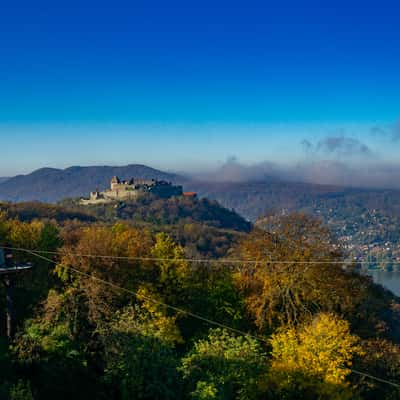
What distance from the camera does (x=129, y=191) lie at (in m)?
155

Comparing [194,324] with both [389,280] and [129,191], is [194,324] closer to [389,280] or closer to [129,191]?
[389,280]

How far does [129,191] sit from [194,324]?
132 metres

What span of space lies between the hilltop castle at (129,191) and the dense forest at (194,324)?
118m

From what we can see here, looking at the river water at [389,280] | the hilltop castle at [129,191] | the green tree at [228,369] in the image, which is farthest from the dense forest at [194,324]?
the hilltop castle at [129,191]

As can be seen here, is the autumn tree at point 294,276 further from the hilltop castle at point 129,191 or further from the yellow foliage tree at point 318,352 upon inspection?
the hilltop castle at point 129,191

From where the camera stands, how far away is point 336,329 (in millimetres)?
19094

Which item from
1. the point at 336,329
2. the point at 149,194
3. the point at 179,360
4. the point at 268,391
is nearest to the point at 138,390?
the point at 179,360

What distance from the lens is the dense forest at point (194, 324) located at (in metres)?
17.2

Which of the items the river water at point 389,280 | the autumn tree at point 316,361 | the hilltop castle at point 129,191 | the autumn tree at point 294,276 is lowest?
the river water at point 389,280

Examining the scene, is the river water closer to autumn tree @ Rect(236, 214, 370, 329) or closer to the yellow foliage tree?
autumn tree @ Rect(236, 214, 370, 329)

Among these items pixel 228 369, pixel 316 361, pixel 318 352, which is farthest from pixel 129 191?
pixel 228 369

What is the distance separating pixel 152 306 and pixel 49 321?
477 centimetres

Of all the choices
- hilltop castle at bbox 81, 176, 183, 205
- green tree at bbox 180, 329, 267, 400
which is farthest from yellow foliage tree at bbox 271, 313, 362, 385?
hilltop castle at bbox 81, 176, 183, 205

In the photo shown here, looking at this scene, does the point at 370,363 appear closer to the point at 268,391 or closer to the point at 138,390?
the point at 268,391
